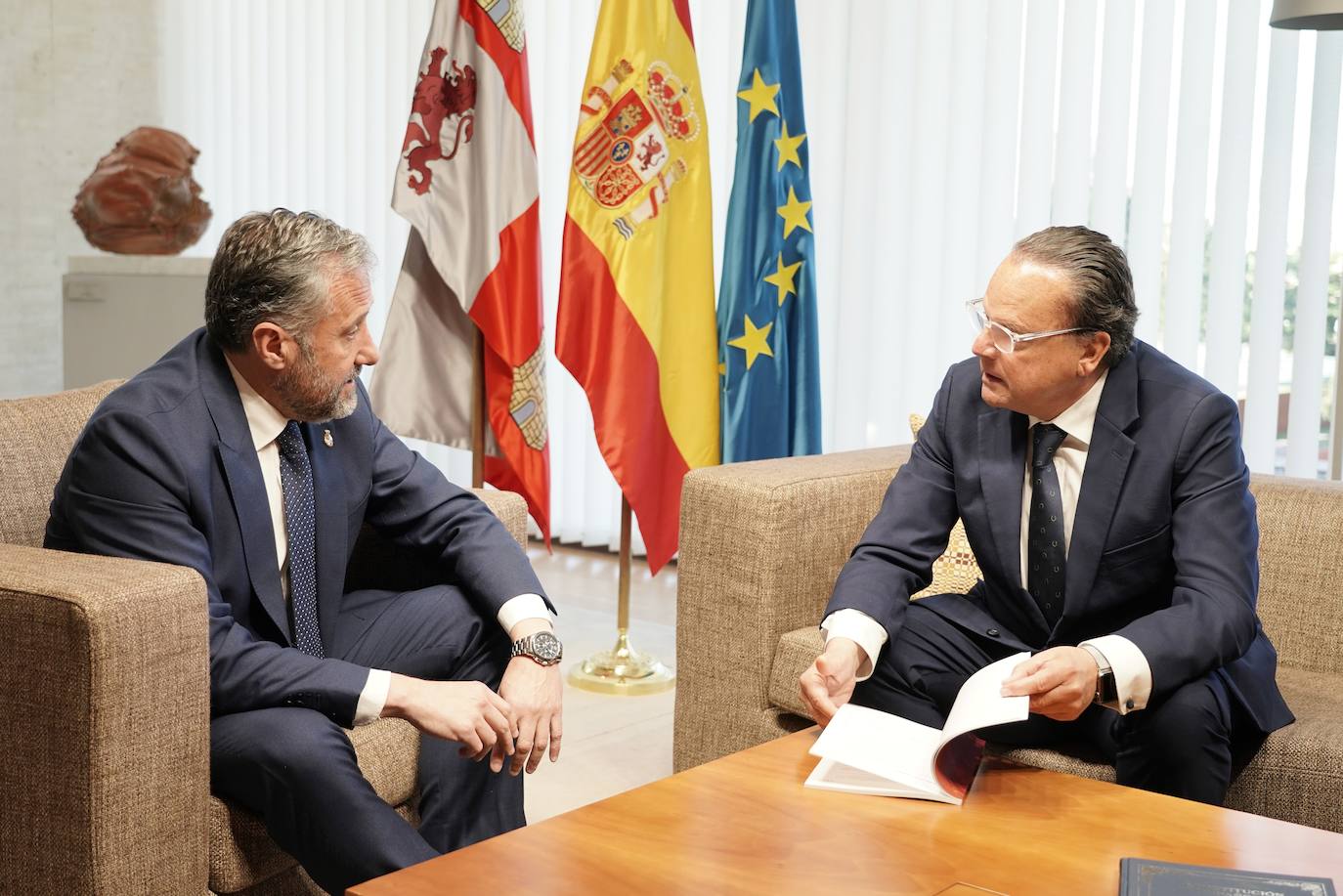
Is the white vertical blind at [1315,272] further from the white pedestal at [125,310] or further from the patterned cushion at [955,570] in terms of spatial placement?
the white pedestal at [125,310]

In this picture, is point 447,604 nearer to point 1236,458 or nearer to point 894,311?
point 1236,458

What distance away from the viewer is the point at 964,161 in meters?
3.91

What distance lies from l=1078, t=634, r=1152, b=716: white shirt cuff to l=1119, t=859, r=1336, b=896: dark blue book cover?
18.0 inches

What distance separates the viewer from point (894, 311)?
4.11 metres

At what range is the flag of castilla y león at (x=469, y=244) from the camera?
132 inches

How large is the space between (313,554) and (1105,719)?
1.13m

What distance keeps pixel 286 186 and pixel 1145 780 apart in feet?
14.6

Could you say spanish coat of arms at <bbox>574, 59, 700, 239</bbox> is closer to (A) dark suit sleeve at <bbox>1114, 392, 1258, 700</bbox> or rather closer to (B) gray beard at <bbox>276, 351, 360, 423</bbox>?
(B) gray beard at <bbox>276, 351, 360, 423</bbox>

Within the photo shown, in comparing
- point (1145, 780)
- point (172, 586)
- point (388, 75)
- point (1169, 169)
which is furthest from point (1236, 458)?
point (388, 75)

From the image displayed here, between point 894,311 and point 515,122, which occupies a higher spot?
point 515,122

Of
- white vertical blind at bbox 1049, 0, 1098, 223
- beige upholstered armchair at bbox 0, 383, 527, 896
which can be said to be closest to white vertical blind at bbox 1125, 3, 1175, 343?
white vertical blind at bbox 1049, 0, 1098, 223

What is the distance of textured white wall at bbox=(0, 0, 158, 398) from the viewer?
5641 mm

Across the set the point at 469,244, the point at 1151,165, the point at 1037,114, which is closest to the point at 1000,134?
the point at 1037,114

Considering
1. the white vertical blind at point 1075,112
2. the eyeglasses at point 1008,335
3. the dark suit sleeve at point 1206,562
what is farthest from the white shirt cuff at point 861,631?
the white vertical blind at point 1075,112
